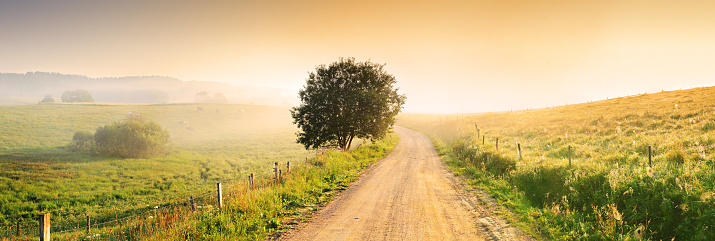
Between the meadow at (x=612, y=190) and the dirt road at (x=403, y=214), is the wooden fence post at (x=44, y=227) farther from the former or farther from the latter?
the meadow at (x=612, y=190)

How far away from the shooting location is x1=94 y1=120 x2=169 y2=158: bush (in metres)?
40.2

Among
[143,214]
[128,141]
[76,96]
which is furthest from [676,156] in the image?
[76,96]

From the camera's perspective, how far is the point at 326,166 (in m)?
18.4

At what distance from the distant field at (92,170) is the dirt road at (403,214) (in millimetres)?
7584

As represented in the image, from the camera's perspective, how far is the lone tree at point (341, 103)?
25.2m

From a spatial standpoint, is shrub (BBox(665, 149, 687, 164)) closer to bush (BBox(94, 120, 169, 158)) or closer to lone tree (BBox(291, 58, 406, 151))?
lone tree (BBox(291, 58, 406, 151))

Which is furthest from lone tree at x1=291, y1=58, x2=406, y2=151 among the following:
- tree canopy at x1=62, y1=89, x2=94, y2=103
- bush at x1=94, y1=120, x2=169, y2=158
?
tree canopy at x1=62, y1=89, x2=94, y2=103

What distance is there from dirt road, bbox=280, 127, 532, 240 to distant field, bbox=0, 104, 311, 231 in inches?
299

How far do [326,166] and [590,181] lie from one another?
43.6ft

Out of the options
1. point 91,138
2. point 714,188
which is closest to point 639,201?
point 714,188

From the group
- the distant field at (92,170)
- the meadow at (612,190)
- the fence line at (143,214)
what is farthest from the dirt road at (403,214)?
the distant field at (92,170)

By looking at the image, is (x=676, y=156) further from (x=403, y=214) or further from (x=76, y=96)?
(x=76, y=96)

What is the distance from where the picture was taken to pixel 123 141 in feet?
134

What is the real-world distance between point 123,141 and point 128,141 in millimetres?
649
